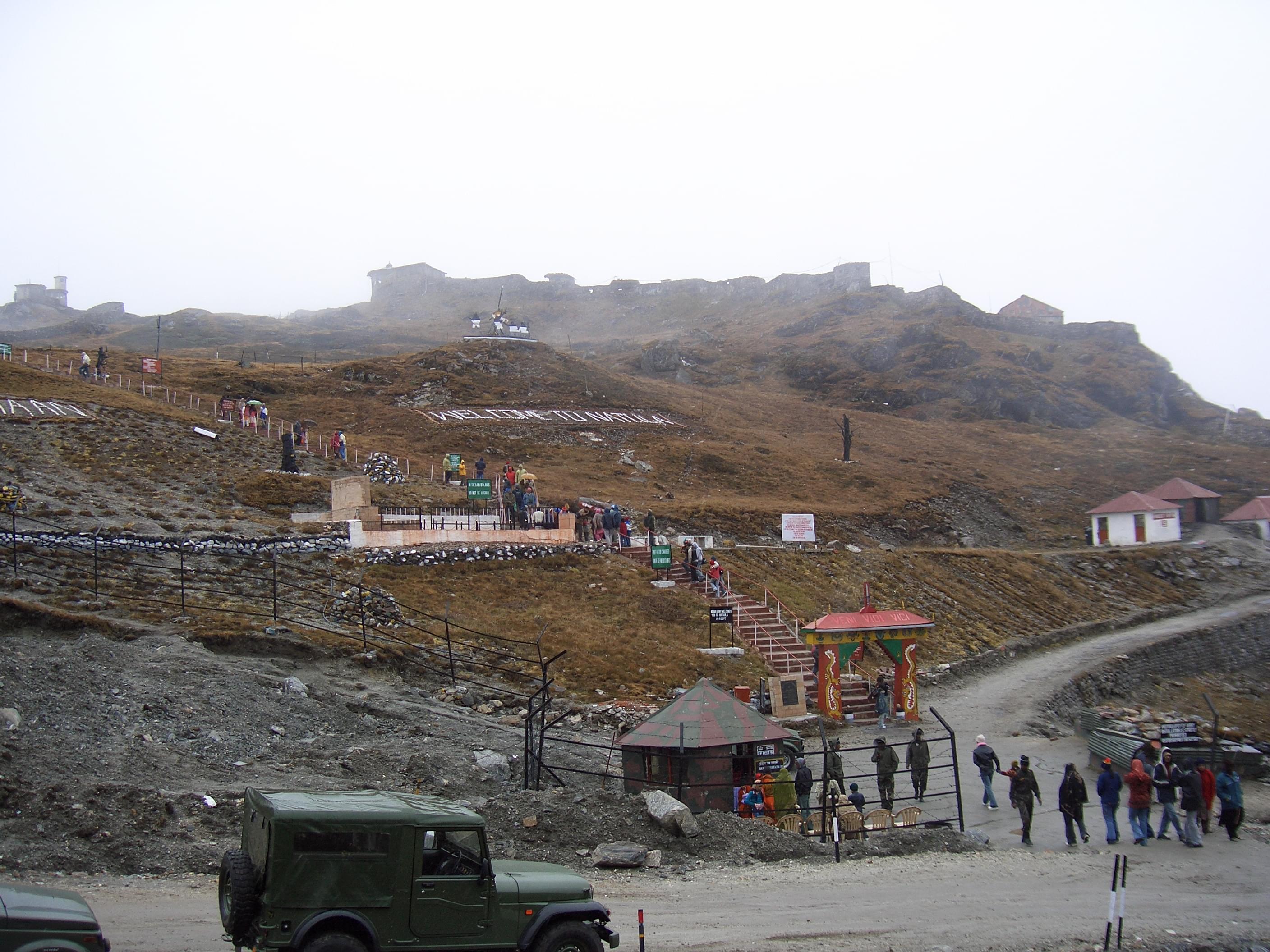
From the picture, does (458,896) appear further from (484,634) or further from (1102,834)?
(484,634)

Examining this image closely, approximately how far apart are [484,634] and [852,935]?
15185 millimetres

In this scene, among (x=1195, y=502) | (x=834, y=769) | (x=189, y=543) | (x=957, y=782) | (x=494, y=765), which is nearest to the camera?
(x=957, y=782)

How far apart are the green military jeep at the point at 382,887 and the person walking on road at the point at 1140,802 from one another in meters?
10.2

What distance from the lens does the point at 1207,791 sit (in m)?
16.8

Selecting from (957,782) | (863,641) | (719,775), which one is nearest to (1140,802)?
(957,782)

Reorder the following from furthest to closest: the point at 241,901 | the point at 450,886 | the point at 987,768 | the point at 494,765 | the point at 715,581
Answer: the point at 715,581 < the point at 987,768 < the point at 494,765 < the point at 450,886 < the point at 241,901

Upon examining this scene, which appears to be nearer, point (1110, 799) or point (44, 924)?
point (44, 924)

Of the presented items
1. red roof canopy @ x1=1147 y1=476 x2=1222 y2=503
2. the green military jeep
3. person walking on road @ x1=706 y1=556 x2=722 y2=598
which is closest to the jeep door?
the green military jeep

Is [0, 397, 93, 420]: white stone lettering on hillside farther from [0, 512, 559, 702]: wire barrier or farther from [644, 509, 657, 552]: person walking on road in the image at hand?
[644, 509, 657, 552]: person walking on road

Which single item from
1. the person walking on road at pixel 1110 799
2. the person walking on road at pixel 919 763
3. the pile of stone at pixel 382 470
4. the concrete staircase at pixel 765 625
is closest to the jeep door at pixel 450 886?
the person walking on road at pixel 919 763

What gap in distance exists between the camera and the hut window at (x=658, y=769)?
16469mm

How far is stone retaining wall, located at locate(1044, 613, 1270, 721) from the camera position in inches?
1264

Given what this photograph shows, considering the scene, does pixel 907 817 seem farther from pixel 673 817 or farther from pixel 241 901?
pixel 241 901

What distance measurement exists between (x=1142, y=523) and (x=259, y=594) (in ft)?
173
